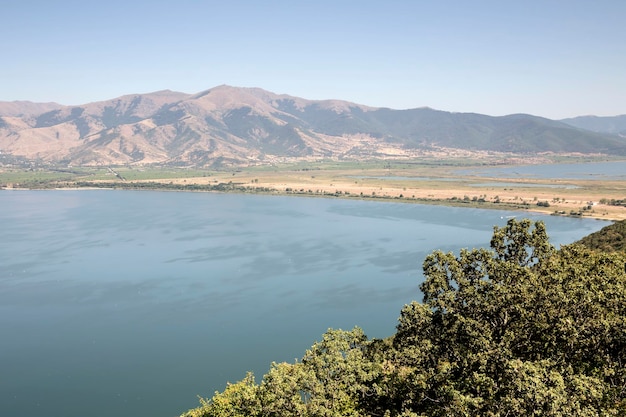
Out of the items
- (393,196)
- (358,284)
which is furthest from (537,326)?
(393,196)

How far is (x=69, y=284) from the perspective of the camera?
8488cm

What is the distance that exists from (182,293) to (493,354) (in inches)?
2594

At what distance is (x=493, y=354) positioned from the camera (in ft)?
71.5

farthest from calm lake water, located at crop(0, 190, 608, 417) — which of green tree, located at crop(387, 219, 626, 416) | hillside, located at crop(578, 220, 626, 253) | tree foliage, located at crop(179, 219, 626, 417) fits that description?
green tree, located at crop(387, 219, 626, 416)

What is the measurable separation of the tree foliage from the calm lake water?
25590mm

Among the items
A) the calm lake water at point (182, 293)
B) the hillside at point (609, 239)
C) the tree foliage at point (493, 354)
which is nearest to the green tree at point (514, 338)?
the tree foliage at point (493, 354)

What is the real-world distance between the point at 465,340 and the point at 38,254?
104 metres

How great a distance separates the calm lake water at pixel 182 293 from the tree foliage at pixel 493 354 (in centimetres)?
2559

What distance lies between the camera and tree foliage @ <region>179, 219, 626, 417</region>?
1978cm

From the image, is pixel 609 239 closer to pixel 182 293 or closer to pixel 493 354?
pixel 493 354

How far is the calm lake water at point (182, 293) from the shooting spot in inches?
2060

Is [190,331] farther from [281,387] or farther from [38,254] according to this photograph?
[38,254]

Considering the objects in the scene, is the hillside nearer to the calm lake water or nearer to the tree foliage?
the calm lake water

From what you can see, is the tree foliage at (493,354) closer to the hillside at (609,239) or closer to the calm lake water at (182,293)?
the calm lake water at (182,293)
